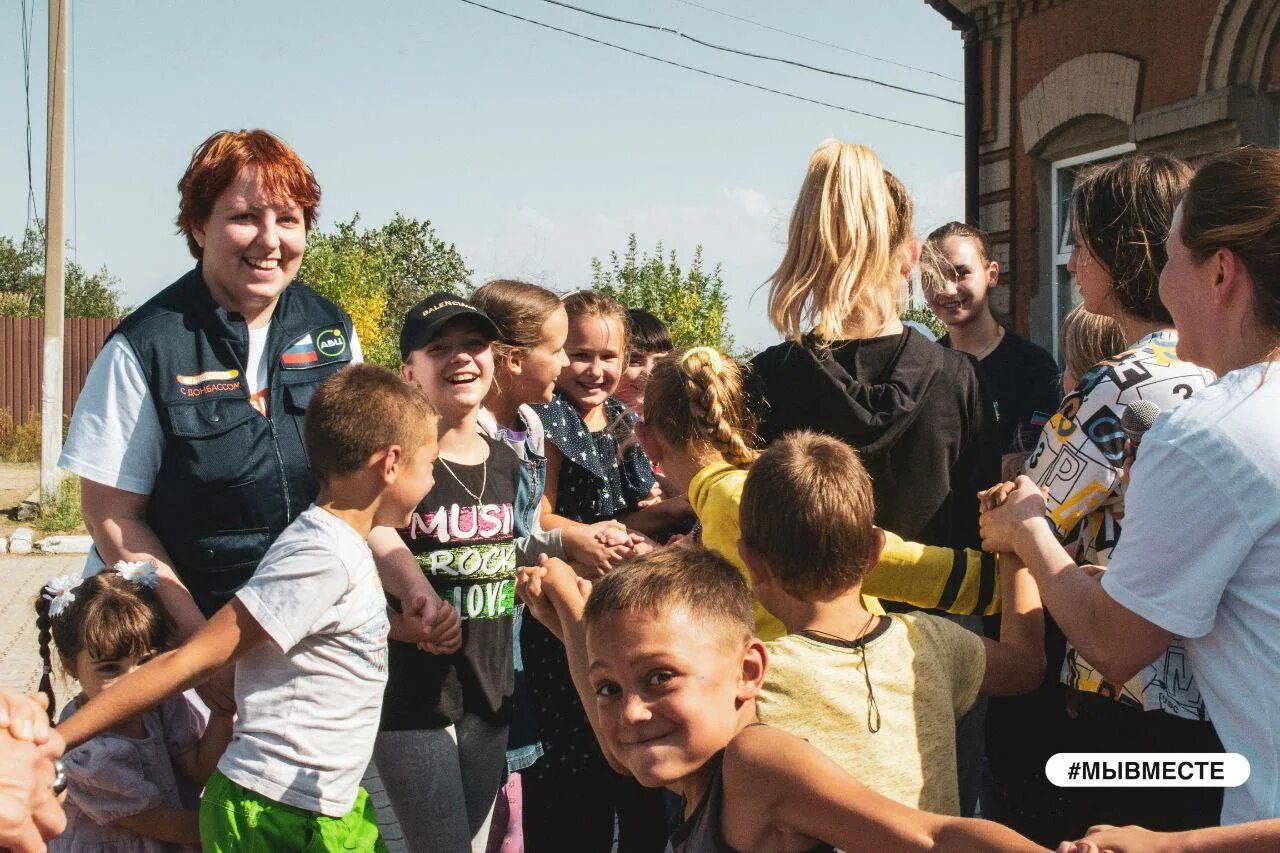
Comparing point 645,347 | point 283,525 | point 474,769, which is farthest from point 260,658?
point 645,347

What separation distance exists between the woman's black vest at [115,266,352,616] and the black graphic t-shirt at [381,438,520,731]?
13.8 inches

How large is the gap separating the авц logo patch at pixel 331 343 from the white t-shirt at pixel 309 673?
0.60 metres

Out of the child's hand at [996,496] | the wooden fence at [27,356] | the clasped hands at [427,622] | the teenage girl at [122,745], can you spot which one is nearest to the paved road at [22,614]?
the teenage girl at [122,745]

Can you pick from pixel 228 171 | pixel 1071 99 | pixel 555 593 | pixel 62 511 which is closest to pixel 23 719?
pixel 555 593

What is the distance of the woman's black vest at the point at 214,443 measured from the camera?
270cm

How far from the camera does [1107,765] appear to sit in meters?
2.03

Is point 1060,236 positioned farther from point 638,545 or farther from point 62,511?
point 62,511

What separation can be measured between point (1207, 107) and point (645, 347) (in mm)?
5462

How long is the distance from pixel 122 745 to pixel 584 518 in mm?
1550

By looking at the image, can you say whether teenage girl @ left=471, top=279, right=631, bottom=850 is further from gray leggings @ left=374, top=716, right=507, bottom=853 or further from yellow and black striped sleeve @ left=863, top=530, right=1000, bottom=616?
yellow and black striped sleeve @ left=863, top=530, right=1000, bottom=616

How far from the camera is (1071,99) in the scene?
9.36 metres

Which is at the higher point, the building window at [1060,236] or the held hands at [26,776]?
the building window at [1060,236]

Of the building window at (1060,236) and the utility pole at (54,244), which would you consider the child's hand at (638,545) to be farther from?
the utility pole at (54,244)

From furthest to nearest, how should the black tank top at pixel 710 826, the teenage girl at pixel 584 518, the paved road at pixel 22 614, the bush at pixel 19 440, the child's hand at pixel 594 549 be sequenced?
the bush at pixel 19 440 → the paved road at pixel 22 614 → the teenage girl at pixel 584 518 → the child's hand at pixel 594 549 → the black tank top at pixel 710 826
